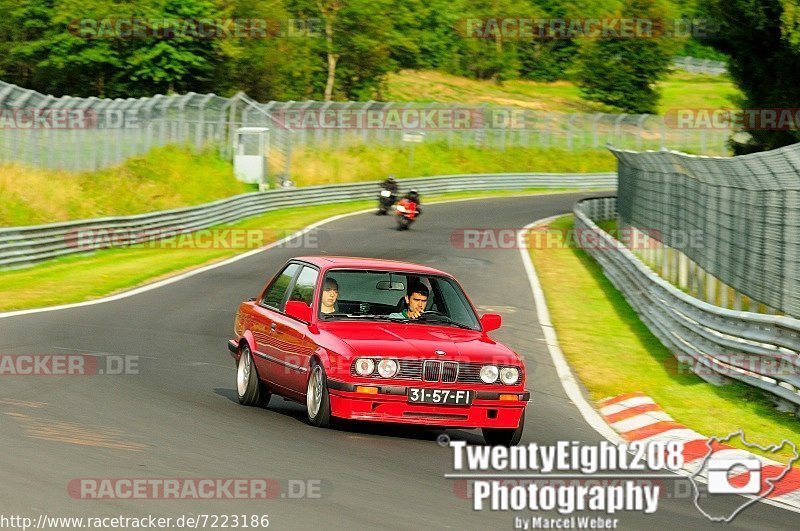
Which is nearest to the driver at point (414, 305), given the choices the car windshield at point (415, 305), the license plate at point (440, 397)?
the car windshield at point (415, 305)

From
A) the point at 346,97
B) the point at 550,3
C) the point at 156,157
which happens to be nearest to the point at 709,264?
the point at 156,157

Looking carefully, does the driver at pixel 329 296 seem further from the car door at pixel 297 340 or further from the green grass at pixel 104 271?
the green grass at pixel 104 271

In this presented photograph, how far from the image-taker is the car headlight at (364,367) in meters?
10.2

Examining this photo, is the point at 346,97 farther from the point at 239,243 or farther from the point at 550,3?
the point at 550,3

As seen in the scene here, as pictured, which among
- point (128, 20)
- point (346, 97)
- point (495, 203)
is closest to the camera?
point (495, 203)

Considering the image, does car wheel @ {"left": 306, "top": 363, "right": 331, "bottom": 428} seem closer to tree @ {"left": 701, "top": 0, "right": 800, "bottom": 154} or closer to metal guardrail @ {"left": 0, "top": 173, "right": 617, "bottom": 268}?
metal guardrail @ {"left": 0, "top": 173, "right": 617, "bottom": 268}

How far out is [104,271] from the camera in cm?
2772

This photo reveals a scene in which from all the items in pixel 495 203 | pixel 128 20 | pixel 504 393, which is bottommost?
pixel 495 203

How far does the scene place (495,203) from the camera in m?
56.7

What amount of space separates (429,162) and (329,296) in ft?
206

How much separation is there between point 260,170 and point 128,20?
2027 cm

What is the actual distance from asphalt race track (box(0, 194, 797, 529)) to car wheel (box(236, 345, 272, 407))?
17 centimetres

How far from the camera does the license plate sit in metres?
10.2

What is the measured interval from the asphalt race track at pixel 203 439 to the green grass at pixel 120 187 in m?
17.0
